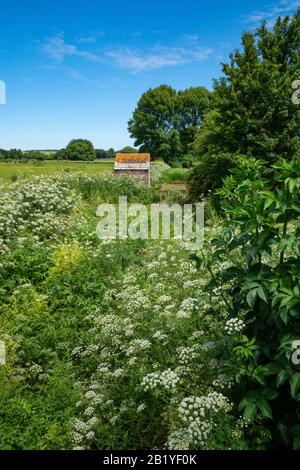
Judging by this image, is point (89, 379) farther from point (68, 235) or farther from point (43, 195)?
point (43, 195)

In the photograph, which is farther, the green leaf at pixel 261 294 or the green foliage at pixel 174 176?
the green foliage at pixel 174 176

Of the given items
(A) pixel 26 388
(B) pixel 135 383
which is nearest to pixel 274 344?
(B) pixel 135 383

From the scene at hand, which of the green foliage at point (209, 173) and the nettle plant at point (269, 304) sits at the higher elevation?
the green foliage at point (209, 173)

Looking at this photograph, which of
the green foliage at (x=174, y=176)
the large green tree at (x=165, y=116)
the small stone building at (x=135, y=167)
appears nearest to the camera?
the small stone building at (x=135, y=167)

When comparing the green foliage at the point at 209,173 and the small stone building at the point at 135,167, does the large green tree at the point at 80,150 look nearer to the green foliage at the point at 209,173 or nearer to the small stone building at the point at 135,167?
the small stone building at the point at 135,167

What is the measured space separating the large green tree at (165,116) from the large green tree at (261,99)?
118 ft

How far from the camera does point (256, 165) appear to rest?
315 centimetres

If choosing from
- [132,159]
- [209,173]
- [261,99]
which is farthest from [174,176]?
[261,99]

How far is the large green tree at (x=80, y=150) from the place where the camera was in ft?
178

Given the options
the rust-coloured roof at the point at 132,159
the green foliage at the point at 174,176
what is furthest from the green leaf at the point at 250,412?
the green foliage at the point at 174,176

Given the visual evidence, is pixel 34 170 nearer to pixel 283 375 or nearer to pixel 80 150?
pixel 283 375

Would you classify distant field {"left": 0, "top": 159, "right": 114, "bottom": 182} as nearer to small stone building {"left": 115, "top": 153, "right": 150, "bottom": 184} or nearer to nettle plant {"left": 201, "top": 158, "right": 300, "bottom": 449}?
small stone building {"left": 115, "top": 153, "right": 150, "bottom": 184}

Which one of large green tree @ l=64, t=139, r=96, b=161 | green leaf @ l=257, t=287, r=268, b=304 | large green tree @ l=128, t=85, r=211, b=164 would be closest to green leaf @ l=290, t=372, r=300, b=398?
green leaf @ l=257, t=287, r=268, b=304

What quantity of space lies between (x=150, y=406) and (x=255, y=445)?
114 centimetres
